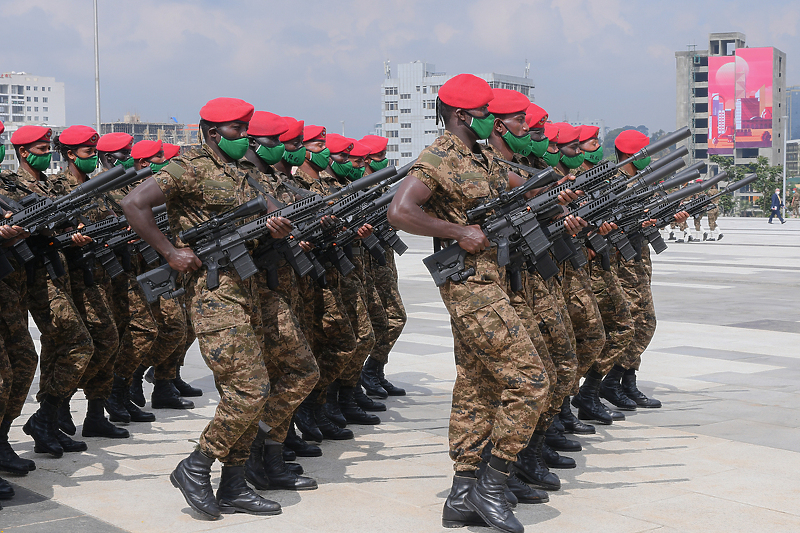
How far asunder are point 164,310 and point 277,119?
264 cm

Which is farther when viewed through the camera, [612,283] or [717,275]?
[717,275]

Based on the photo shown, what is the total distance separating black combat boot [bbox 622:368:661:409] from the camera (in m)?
7.77

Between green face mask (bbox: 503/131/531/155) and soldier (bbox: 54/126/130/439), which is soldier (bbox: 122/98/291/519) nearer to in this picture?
green face mask (bbox: 503/131/531/155)

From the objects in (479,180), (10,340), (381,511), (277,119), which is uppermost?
(277,119)

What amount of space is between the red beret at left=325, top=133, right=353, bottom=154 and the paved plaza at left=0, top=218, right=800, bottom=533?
85.2 inches

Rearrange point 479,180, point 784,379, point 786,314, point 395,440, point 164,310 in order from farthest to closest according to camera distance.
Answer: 1. point 786,314
2. point 784,379
3. point 164,310
4. point 395,440
5. point 479,180

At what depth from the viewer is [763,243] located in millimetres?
30094

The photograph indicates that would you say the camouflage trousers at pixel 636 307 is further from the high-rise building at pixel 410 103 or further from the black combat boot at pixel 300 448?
the high-rise building at pixel 410 103

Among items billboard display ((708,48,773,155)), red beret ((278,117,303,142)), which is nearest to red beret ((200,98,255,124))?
red beret ((278,117,303,142))

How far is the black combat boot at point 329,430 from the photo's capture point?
673 cm

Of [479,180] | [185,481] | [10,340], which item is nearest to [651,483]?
[479,180]

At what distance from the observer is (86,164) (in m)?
7.08

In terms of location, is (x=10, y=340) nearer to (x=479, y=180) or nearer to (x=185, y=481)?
(x=185, y=481)

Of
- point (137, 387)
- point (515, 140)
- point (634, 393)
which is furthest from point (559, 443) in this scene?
point (137, 387)
